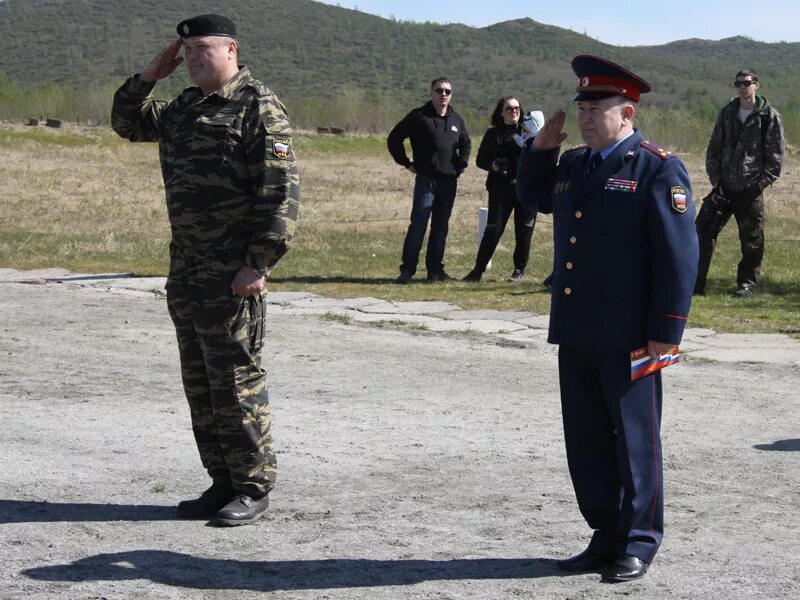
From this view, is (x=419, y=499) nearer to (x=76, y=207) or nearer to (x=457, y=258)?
(x=457, y=258)

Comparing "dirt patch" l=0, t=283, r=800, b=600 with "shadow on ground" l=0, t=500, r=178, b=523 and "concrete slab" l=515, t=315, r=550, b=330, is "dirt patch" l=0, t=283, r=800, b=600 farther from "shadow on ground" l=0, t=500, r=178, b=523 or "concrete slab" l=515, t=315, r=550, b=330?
"concrete slab" l=515, t=315, r=550, b=330

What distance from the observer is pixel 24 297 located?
40.4ft

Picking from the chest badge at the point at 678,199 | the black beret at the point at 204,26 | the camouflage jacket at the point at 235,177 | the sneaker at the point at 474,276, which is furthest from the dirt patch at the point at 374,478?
the sneaker at the point at 474,276

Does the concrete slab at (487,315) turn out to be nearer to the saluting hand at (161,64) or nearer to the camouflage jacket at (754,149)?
the camouflage jacket at (754,149)

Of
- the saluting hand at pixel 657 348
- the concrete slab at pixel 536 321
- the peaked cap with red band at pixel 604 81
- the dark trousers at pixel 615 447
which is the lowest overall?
the concrete slab at pixel 536 321

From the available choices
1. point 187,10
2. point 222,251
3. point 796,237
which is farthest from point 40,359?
point 187,10

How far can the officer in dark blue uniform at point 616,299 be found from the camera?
477 centimetres

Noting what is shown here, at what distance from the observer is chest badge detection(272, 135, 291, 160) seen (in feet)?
17.6

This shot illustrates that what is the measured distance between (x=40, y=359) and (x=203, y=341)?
13.9ft

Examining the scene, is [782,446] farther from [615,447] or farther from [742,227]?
[742,227]

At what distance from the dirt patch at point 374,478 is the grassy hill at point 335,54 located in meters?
98.9

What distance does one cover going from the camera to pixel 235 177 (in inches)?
213

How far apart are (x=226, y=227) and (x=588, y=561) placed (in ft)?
6.32

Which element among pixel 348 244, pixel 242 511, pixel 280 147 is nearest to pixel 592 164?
pixel 280 147
